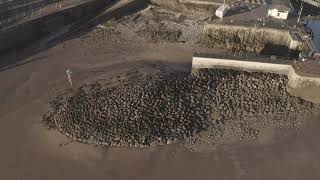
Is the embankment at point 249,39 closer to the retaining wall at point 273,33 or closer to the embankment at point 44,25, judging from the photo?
the retaining wall at point 273,33

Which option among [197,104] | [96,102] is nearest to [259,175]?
[197,104]

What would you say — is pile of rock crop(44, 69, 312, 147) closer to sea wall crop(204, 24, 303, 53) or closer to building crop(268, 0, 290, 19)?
sea wall crop(204, 24, 303, 53)

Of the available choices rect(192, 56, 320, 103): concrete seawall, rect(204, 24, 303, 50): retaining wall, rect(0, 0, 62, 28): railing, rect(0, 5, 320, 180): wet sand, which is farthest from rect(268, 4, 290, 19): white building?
rect(0, 0, 62, 28): railing

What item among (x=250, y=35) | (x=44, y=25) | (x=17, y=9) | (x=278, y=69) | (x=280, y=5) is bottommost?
(x=278, y=69)

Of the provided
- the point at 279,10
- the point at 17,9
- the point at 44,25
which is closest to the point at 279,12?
the point at 279,10

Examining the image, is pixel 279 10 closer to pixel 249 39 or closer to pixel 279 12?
pixel 279 12

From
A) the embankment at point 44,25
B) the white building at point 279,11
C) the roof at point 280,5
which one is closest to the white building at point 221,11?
the white building at point 279,11
